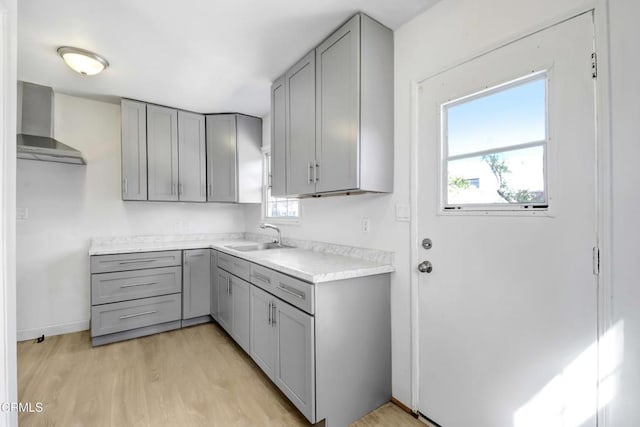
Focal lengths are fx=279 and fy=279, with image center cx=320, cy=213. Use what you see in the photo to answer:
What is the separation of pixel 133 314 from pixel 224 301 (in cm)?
91

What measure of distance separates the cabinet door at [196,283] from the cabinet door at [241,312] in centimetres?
73

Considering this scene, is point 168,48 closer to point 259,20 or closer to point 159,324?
point 259,20

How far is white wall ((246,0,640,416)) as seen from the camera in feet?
3.24

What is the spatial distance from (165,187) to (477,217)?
313 cm

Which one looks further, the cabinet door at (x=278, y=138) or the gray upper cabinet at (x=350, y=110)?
the cabinet door at (x=278, y=138)

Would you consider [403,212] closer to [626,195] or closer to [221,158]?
[626,195]

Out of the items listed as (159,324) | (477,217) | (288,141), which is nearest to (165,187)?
→ (159,324)

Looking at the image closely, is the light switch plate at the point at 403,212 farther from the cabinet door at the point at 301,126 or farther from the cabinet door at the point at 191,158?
the cabinet door at the point at 191,158

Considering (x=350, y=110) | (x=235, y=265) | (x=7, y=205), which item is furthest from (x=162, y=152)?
(x=350, y=110)

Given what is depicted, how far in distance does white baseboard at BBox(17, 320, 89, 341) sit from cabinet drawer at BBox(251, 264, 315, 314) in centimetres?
230

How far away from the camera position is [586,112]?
1.08 metres

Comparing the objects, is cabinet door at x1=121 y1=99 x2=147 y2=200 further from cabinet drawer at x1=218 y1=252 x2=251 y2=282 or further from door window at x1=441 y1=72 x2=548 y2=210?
door window at x1=441 y1=72 x2=548 y2=210

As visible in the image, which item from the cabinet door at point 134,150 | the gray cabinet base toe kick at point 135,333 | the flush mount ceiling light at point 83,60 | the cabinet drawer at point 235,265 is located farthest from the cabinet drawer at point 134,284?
the flush mount ceiling light at point 83,60

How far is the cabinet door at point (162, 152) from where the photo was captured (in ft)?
10.2
